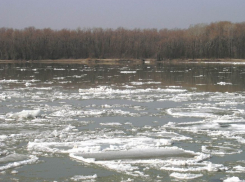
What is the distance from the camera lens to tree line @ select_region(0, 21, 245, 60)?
74375 millimetres

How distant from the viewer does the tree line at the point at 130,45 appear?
74.4m

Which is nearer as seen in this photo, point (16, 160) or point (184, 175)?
point (184, 175)

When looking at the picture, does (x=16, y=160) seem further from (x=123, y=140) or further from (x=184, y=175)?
(x=184, y=175)

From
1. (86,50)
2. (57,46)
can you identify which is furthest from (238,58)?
(57,46)

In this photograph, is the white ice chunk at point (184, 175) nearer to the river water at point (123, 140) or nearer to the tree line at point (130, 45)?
the river water at point (123, 140)

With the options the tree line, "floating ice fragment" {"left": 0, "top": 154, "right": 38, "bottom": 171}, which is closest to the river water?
"floating ice fragment" {"left": 0, "top": 154, "right": 38, "bottom": 171}

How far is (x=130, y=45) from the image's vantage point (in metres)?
85.2

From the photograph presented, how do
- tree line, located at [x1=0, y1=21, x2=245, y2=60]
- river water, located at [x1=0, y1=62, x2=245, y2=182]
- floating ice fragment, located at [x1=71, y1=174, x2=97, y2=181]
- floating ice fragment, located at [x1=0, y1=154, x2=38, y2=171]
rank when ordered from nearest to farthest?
floating ice fragment, located at [x1=71, y1=174, x2=97, y2=181] → river water, located at [x1=0, y1=62, x2=245, y2=182] → floating ice fragment, located at [x1=0, y1=154, x2=38, y2=171] → tree line, located at [x1=0, y1=21, x2=245, y2=60]

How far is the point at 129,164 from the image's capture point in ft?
22.0

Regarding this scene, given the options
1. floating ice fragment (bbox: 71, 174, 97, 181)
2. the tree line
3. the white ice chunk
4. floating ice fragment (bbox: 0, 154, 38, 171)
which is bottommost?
the white ice chunk

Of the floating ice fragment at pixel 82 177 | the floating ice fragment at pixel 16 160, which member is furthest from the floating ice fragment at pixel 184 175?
the floating ice fragment at pixel 16 160

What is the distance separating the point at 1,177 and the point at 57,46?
3230 inches

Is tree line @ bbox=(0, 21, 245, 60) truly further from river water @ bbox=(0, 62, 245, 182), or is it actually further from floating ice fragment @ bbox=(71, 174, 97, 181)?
floating ice fragment @ bbox=(71, 174, 97, 181)

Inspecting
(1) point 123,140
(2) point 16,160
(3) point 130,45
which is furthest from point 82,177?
(3) point 130,45
